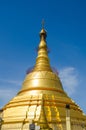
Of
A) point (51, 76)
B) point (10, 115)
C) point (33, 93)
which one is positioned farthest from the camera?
point (51, 76)

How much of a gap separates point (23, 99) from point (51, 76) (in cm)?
599

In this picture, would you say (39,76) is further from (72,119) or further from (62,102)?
(72,119)

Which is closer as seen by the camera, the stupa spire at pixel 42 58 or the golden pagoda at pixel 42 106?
the golden pagoda at pixel 42 106

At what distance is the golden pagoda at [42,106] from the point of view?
3399 centimetres

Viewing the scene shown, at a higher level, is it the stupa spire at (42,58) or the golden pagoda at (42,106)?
the stupa spire at (42,58)

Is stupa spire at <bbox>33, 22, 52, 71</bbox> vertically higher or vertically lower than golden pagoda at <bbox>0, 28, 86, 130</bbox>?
higher

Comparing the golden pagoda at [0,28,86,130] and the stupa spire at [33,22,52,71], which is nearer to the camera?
the golden pagoda at [0,28,86,130]

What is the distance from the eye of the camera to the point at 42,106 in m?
32.4

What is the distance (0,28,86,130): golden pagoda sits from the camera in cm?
3399

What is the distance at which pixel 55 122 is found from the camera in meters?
34.1

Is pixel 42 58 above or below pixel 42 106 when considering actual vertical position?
above

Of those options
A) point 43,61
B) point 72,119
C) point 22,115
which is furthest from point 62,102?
point 43,61

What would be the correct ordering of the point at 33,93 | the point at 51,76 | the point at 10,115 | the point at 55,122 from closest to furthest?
the point at 55,122 → the point at 10,115 → the point at 33,93 → the point at 51,76

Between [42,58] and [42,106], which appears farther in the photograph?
[42,58]
